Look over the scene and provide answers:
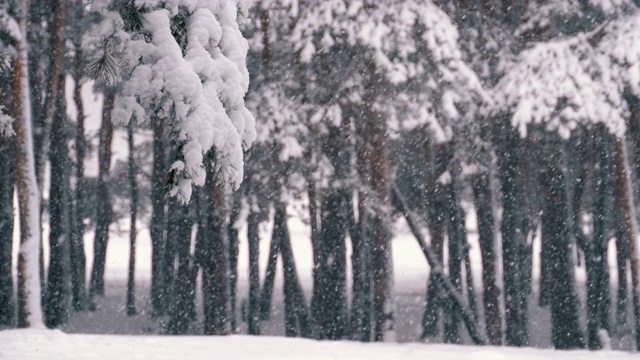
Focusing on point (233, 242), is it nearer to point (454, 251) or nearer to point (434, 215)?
point (434, 215)

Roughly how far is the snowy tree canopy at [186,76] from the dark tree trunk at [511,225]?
7.84 m

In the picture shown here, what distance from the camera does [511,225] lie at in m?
17.4

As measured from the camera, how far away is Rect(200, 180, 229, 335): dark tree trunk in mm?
15016

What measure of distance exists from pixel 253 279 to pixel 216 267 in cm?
727

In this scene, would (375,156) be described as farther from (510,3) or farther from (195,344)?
(195,344)

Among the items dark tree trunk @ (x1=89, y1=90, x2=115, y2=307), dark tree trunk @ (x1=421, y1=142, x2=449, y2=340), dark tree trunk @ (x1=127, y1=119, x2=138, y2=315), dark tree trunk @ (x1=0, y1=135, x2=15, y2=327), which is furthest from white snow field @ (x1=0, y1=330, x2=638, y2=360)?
dark tree trunk @ (x1=127, y1=119, x2=138, y2=315)

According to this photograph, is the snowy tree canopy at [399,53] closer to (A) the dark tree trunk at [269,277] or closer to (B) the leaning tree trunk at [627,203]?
(B) the leaning tree trunk at [627,203]

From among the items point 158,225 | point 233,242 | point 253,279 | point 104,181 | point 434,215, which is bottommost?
point 253,279

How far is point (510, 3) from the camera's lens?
16.6 m

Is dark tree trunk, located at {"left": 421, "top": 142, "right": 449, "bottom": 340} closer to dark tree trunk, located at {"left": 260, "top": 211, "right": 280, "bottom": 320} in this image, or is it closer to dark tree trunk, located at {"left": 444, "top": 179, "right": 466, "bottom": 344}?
dark tree trunk, located at {"left": 444, "top": 179, "right": 466, "bottom": 344}

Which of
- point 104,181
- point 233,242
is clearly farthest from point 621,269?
point 104,181

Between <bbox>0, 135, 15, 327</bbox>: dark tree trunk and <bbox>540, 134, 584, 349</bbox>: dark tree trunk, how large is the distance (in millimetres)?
10739

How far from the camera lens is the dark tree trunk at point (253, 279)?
21503mm

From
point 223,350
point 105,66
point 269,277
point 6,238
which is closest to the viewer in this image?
point 223,350
